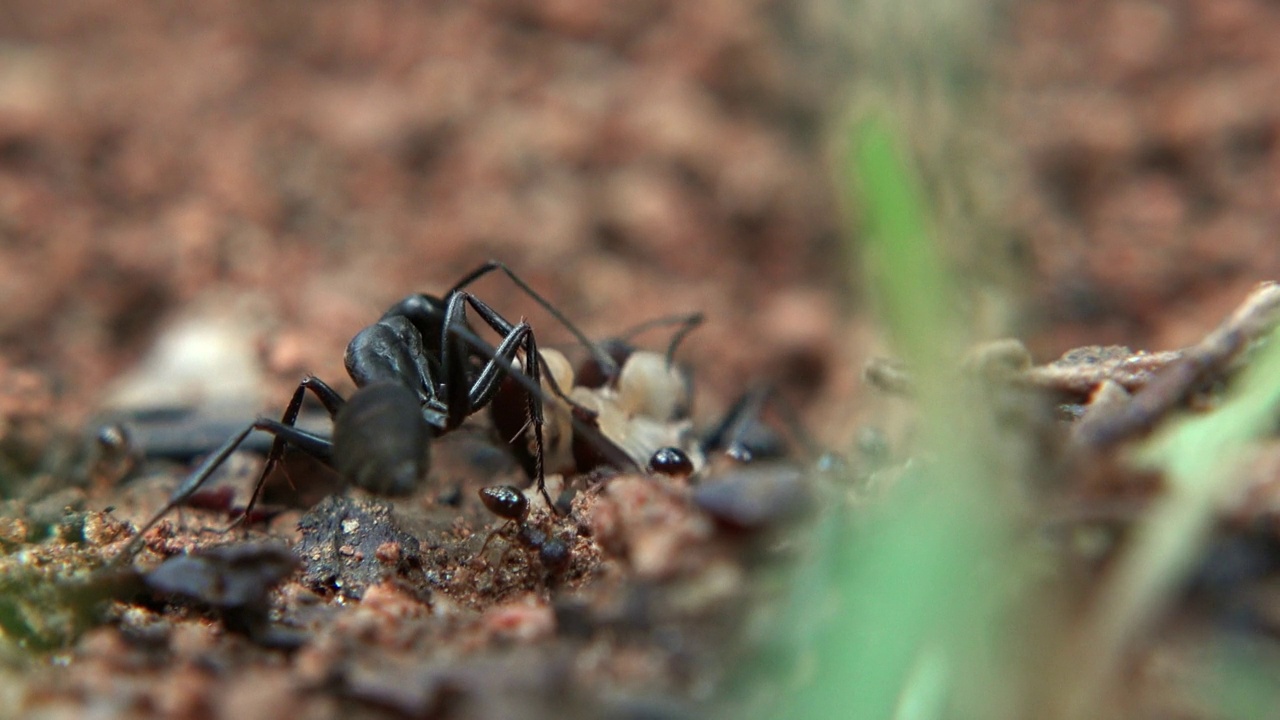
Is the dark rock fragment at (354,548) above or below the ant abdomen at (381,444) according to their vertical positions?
below

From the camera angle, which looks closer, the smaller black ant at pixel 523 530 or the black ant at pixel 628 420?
the smaller black ant at pixel 523 530

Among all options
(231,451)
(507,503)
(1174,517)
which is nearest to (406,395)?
(507,503)

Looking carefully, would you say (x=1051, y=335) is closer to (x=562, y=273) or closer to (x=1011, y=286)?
(x=1011, y=286)

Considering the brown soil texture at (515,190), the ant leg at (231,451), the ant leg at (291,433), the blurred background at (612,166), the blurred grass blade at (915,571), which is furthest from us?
the blurred background at (612,166)

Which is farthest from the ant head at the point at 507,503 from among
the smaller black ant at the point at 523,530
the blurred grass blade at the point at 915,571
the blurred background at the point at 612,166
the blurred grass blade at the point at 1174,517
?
the blurred background at the point at 612,166

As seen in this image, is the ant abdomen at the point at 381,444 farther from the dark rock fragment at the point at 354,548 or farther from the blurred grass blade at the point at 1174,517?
the blurred grass blade at the point at 1174,517

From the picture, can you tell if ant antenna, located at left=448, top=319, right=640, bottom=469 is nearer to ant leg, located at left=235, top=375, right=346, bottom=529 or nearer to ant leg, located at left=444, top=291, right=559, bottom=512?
ant leg, located at left=444, top=291, right=559, bottom=512
